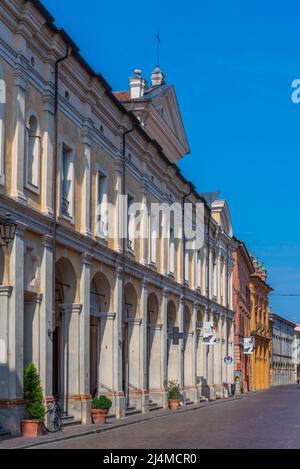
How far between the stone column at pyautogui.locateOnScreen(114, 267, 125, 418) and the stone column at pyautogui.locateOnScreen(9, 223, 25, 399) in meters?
9.52

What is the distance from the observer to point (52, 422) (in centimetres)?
2444

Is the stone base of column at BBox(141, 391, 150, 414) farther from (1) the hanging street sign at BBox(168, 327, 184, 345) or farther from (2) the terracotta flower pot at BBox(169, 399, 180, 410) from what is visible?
(2) the terracotta flower pot at BBox(169, 399, 180, 410)

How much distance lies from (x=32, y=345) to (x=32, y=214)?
12.0 ft

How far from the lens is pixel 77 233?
2805 centimetres

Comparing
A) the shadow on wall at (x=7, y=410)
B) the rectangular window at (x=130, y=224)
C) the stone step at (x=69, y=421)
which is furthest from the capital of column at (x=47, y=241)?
the rectangular window at (x=130, y=224)

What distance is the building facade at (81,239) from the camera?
2317 cm

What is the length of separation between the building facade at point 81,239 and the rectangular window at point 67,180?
0.12ft

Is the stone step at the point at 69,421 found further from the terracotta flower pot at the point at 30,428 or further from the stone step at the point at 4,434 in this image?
the stone step at the point at 4,434

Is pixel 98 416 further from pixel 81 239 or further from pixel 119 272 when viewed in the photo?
pixel 119 272

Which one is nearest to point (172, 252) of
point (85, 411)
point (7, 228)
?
point (85, 411)

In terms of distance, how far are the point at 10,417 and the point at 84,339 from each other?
6534 mm

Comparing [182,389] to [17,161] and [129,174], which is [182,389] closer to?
[129,174]

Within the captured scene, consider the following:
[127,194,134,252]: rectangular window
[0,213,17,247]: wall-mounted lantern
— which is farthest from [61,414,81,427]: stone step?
[127,194,134,252]: rectangular window
